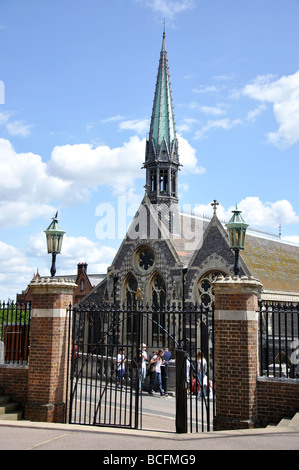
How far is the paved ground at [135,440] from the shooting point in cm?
716

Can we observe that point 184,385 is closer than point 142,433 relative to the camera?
No

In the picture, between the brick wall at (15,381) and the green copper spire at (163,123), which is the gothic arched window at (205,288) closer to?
the green copper spire at (163,123)

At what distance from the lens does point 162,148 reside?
34.8 meters

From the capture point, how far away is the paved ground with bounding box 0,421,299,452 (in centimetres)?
716

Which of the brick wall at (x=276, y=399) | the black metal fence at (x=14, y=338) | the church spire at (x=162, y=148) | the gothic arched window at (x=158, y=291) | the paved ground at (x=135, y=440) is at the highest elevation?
the church spire at (x=162, y=148)

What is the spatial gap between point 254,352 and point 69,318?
4334 millimetres

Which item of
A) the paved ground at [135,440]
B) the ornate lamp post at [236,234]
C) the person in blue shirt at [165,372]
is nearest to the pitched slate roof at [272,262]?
the person in blue shirt at [165,372]

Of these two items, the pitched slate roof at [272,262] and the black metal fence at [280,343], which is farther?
the pitched slate roof at [272,262]

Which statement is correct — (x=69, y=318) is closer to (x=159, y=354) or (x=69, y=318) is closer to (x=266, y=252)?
(x=159, y=354)

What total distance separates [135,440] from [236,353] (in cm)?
294

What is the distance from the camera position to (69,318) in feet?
37.0

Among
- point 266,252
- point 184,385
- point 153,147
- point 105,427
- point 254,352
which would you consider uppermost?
point 153,147

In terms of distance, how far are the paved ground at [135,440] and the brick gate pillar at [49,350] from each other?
179 cm
